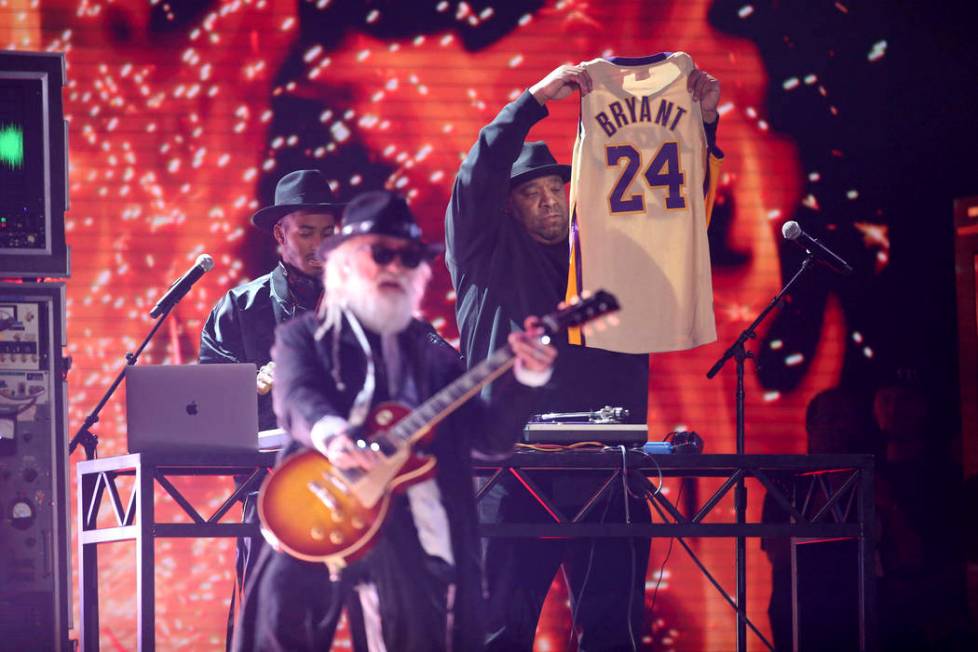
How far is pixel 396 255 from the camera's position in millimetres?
3014

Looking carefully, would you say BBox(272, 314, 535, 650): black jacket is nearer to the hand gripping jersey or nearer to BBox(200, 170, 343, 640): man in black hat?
the hand gripping jersey

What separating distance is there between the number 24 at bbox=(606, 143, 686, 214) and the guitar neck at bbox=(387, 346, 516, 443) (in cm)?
149

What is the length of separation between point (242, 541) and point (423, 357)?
1695 millimetres

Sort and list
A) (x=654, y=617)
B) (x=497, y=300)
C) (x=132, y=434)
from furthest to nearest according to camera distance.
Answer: (x=654, y=617) → (x=497, y=300) → (x=132, y=434)

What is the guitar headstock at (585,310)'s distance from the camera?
113 inches

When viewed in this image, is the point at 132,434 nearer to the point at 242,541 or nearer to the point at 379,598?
the point at 242,541

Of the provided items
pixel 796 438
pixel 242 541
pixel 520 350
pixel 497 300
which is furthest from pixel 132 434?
pixel 796 438

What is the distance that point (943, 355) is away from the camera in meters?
6.16

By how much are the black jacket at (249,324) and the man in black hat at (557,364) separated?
85 cm

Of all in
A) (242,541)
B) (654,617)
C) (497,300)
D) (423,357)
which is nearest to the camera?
(423,357)

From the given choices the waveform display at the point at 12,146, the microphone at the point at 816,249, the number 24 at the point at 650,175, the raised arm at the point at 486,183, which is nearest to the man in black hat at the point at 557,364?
the raised arm at the point at 486,183

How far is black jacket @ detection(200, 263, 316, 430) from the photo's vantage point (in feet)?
15.2

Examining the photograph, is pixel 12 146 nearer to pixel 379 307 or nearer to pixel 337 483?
pixel 379 307

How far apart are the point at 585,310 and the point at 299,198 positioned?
2.28 metres
